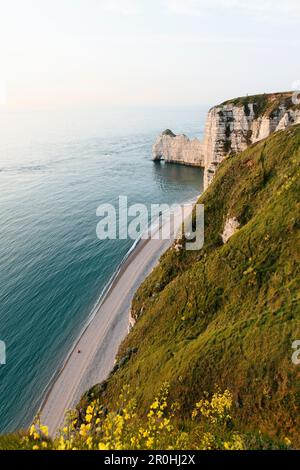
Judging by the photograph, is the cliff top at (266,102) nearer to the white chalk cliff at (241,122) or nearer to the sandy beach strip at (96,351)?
the white chalk cliff at (241,122)

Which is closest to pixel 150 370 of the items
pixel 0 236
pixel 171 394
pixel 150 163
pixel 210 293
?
pixel 171 394

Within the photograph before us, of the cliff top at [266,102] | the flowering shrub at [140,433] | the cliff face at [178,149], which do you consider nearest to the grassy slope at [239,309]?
the flowering shrub at [140,433]

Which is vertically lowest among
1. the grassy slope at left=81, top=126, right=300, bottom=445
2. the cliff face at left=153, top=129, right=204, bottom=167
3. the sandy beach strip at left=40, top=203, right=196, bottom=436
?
the sandy beach strip at left=40, top=203, right=196, bottom=436

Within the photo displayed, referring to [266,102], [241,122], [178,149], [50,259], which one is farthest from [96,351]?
[178,149]

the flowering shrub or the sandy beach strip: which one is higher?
the flowering shrub

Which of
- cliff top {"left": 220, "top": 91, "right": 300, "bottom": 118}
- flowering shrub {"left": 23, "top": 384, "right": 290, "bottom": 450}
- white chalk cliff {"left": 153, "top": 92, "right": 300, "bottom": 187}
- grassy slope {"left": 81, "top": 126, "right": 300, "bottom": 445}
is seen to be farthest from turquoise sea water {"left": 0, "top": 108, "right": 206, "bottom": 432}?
cliff top {"left": 220, "top": 91, "right": 300, "bottom": 118}

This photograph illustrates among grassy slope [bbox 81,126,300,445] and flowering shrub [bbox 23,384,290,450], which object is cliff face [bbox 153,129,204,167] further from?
flowering shrub [bbox 23,384,290,450]
